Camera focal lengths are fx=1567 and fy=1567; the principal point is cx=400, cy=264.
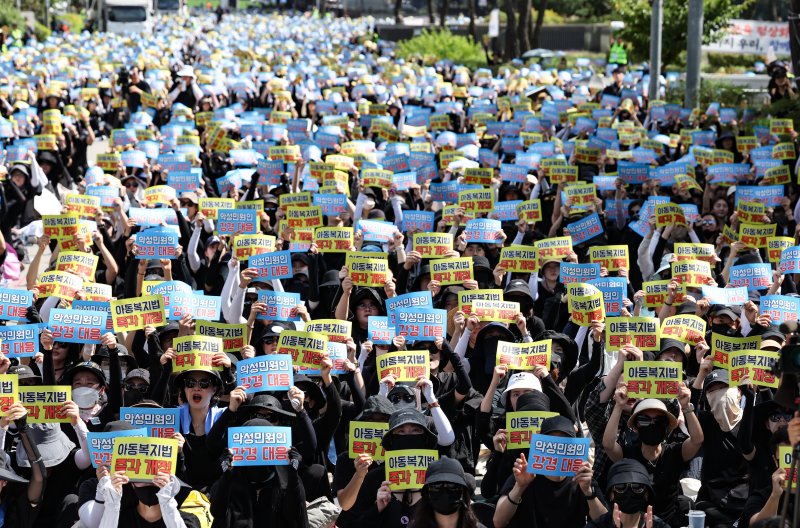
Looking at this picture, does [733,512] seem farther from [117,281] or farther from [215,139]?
[215,139]

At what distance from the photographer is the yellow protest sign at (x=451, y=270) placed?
418 inches

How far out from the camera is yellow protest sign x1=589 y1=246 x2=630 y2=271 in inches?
446

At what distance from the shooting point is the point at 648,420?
802 cm

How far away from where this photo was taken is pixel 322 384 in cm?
872

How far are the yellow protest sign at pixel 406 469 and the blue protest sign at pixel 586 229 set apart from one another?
18.5 feet

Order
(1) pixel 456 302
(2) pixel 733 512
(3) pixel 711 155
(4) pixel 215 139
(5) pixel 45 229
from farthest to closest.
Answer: (4) pixel 215 139
(3) pixel 711 155
(5) pixel 45 229
(1) pixel 456 302
(2) pixel 733 512

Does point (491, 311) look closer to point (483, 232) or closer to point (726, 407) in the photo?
point (726, 407)

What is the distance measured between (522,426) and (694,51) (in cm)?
1839

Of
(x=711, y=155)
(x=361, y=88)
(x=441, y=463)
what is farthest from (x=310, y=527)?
(x=361, y=88)

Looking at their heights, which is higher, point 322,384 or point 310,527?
point 322,384

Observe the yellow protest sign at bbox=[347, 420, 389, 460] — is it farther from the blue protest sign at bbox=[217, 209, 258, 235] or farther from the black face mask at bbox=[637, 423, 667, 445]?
the blue protest sign at bbox=[217, 209, 258, 235]

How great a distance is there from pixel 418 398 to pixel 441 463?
1.35 meters

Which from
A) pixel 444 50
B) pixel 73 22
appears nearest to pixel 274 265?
pixel 444 50

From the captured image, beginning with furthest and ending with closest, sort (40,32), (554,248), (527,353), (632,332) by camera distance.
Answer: (40,32), (554,248), (632,332), (527,353)
